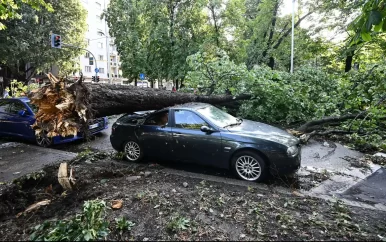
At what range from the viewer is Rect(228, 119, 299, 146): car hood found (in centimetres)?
475

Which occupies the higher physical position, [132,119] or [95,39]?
[95,39]

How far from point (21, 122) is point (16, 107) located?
59 cm

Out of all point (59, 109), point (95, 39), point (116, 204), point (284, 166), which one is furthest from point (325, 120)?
point (95, 39)

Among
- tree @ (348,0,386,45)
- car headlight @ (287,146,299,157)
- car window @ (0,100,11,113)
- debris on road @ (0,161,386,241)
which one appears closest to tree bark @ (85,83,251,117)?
debris on road @ (0,161,386,241)

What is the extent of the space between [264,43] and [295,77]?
24.9 ft

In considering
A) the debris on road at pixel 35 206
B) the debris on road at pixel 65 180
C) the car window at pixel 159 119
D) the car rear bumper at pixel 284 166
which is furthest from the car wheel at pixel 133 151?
the car rear bumper at pixel 284 166

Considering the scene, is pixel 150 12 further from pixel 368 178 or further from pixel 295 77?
pixel 368 178

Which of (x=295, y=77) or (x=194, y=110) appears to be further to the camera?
(x=295, y=77)

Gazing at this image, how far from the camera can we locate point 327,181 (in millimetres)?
5020

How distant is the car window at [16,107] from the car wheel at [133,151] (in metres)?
4.12

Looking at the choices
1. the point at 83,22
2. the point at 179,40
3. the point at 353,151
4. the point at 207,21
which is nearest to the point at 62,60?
the point at 83,22

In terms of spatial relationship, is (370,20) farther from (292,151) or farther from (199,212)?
(199,212)

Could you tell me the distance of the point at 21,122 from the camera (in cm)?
789

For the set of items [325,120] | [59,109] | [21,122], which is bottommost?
[21,122]
